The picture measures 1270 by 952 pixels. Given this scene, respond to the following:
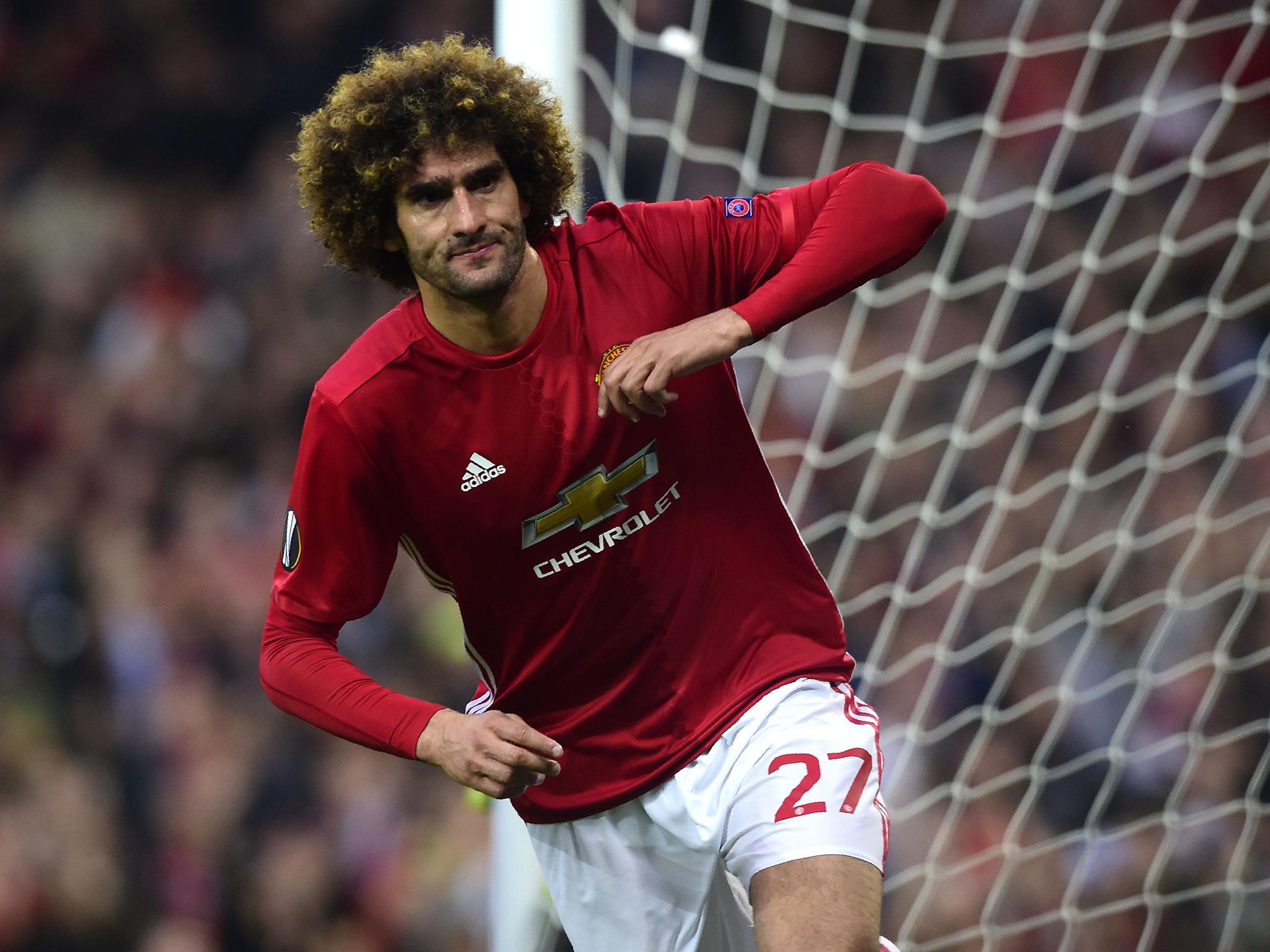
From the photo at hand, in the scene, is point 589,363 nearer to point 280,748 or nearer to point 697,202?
point 697,202

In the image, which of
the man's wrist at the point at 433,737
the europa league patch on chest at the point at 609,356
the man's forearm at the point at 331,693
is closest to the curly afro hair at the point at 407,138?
the europa league patch on chest at the point at 609,356

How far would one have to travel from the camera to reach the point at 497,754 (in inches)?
67.7

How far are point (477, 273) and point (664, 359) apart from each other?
31cm

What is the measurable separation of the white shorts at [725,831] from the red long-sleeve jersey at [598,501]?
4cm

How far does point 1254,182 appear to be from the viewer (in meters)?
4.74

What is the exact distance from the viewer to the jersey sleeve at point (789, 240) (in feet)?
6.37

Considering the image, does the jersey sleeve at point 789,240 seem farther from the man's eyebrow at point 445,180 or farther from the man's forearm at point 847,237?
the man's eyebrow at point 445,180

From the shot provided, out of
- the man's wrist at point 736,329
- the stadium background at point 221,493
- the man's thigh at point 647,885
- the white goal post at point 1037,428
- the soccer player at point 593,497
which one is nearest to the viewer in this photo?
the man's wrist at point 736,329

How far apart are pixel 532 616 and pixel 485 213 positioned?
0.58 meters

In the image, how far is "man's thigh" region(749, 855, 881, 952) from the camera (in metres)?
1.80

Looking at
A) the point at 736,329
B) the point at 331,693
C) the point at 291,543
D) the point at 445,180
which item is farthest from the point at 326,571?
the point at 736,329

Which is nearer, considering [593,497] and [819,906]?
[819,906]

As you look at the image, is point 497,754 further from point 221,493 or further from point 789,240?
point 221,493

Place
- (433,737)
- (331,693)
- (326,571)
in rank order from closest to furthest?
(433,737) < (331,693) < (326,571)
